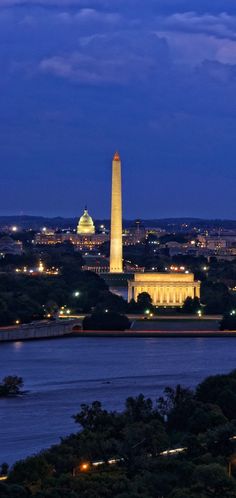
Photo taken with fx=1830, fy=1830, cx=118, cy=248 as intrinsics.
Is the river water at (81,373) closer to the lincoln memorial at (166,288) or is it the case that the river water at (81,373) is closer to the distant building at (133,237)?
the lincoln memorial at (166,288)

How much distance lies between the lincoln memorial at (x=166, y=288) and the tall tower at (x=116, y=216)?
3.94 metres

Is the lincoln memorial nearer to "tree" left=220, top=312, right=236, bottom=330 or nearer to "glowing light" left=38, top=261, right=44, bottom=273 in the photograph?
"tree" left=220, top=312, right=236, bottom=330

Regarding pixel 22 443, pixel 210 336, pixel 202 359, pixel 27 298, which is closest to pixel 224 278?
pixel 27 298

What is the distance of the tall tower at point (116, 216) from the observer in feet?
175

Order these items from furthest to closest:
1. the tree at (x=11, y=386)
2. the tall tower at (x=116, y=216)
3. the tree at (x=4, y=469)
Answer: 1. the tall tower at (x=116, y=216)
2. the tree at (x=11, y=386)
3. the tree at (x=4, y=469)

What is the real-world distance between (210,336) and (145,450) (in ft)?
68.7

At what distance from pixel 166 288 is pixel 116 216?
5326 mm

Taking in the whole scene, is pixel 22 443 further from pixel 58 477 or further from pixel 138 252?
pixel 138 252

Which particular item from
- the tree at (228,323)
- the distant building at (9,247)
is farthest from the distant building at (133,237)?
the tree at (228,323)

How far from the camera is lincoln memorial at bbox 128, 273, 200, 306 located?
49.8 m

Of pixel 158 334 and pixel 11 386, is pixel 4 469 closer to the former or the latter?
pixel 11 386

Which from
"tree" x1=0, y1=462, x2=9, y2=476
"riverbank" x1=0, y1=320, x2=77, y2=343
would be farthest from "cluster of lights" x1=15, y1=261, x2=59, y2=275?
"tree" x1=0, y1=462, x2=9, y2=476

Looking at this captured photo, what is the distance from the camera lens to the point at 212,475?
16141 mm

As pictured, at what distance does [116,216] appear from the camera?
180 ft
